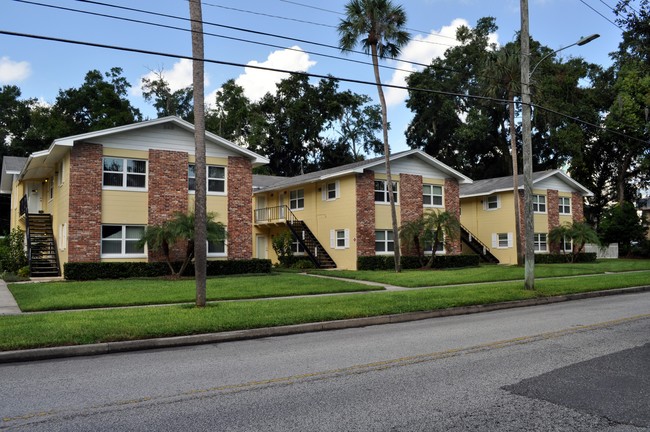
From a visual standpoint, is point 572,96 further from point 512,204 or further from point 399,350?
point 399,350

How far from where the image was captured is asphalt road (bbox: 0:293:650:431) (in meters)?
5.05

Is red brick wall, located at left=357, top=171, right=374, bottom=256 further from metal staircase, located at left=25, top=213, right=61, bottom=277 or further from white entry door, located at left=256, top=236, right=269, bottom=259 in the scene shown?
metal staircase, located at left=25, top=213, right=61, bottom=277

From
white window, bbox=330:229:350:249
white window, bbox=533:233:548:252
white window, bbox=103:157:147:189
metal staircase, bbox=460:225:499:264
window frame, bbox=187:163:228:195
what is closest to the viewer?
white window, bbox=103:157:147:189

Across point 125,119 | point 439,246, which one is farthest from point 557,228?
point 125,119

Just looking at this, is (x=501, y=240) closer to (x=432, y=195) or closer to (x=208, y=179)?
(x=432, y=195)

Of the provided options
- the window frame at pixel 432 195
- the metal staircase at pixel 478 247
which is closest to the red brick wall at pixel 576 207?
the metal staircase at pixel 478 247

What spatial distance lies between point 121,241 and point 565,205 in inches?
1256

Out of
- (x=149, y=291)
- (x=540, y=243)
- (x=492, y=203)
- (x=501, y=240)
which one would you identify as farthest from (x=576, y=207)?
(x=149, y=291)

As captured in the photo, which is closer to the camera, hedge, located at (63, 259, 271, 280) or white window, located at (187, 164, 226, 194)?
hedge, located at (63, 259, 271, 280)

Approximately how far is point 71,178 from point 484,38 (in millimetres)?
46778

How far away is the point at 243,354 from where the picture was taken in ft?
28.5

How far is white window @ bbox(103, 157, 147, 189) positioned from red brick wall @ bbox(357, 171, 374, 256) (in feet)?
38.6

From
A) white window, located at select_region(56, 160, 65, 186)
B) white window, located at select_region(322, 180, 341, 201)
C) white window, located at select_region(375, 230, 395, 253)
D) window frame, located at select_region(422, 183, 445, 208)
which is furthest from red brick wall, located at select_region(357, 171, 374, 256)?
white window, located at select_region(56, 160, 65, 186)

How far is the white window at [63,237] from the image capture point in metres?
23.0
